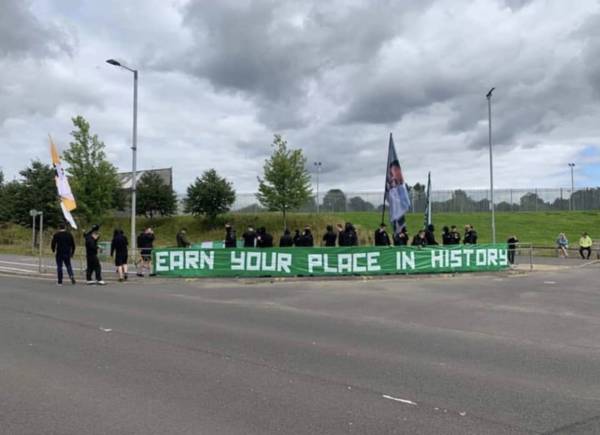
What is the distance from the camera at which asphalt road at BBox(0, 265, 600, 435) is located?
4477mm

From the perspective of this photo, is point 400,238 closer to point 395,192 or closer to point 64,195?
point 395,192

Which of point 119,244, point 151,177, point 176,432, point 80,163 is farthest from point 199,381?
point 151,177

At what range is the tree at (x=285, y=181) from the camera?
36.6 m

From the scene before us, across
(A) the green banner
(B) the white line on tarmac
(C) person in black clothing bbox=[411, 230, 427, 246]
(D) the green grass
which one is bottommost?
(B) the white line on tarmac

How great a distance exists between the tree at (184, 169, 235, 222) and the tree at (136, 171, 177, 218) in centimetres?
385

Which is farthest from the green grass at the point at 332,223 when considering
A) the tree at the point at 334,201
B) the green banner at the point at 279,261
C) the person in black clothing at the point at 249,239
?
the green banner at the point at 279,261

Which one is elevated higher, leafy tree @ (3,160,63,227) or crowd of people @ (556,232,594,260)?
leafy tree @ (3,160,63,227)

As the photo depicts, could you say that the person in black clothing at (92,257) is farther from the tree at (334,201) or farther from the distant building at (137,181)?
the tree at (334,201)

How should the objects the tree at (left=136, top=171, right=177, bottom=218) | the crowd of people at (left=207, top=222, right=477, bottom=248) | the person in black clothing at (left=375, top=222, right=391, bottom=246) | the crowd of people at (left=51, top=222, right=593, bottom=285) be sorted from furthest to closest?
the tree at (left=136, top=171, right=177, bottom=218) → the person in black clothing at (left=375, top=222, right=391, bottom=246) → the crowd of people at (left=207, top=222, right=477, bottom=248) → the crowd of people at (left=51, top=222, right=593, bottom=285)

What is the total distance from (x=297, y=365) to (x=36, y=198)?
38.0 m

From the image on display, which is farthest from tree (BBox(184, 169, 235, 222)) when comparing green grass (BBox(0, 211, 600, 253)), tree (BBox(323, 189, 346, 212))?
tree (BBox(323, 189, 346, 212))

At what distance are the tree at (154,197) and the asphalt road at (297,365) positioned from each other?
33714mm

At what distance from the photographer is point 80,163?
34312 millimetres

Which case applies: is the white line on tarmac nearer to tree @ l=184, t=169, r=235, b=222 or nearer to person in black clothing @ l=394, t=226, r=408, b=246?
person in black clothing @ l=394, t=226, r=408, b=246
